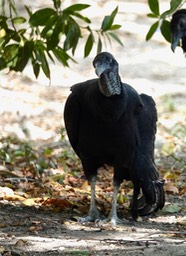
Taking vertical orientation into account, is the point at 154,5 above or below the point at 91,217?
above

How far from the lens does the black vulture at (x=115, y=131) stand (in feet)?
18.5

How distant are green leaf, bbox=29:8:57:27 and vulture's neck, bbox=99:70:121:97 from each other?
73cm

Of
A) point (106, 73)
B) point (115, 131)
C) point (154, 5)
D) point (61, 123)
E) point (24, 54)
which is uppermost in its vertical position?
point (154, 5)

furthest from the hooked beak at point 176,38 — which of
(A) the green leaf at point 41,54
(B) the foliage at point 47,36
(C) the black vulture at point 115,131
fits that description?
(A) the green leaf at point 41,54

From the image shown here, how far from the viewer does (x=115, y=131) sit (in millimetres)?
5715

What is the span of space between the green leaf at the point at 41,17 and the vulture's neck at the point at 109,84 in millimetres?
726

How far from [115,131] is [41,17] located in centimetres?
106

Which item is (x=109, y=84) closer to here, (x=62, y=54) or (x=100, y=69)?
(x=100, y=69)

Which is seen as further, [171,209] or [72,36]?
[171,209]

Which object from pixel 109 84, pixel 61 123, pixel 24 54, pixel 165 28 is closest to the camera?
pixel 109 84

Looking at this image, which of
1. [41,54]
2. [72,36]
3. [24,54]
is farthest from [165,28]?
[24,54]

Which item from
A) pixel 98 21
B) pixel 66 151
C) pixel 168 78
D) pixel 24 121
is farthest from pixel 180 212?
pixel 98 21

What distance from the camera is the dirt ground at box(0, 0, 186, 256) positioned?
4.88 metres

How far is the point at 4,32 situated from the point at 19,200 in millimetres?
1397
